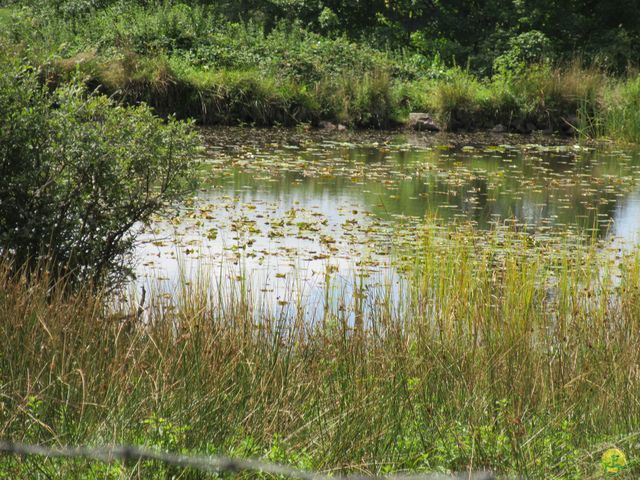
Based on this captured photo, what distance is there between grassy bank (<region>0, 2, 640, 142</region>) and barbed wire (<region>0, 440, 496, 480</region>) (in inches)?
611

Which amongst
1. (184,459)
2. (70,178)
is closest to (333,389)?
(184,459)

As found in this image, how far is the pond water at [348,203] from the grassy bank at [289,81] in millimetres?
1275

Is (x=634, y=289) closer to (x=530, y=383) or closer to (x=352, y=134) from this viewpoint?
(x=530, y=383)

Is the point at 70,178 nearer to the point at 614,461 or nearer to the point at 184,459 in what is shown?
the point at 614,461

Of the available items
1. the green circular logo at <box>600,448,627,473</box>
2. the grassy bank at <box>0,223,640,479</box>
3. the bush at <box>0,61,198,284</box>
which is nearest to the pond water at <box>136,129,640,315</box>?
the bush at <box>0,61,198,284</box>

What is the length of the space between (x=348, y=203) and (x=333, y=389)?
22.1ft

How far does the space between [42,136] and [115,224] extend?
62 cm

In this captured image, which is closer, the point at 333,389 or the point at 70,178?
the point at 333,389

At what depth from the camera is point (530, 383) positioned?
14.1ft

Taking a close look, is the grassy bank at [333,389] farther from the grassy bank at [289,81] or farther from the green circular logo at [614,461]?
the grassy bank at [289,81]

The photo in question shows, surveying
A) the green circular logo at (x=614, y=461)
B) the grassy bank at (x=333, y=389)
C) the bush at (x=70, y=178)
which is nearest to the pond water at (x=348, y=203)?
the bush at (x=70, y=178)

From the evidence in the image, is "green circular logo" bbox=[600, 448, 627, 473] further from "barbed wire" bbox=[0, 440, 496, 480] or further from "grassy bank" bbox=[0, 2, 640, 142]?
"grassy bank" bbox=[0, 2, 640, 142]

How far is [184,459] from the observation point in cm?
216

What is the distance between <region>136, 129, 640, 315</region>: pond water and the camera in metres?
7.11
